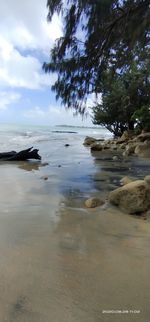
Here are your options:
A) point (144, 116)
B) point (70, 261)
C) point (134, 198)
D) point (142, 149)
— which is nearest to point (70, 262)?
point (70, 261)

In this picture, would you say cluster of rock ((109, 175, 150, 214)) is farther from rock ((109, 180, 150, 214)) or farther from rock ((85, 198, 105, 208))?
rock ((85, 198, 105, 208))

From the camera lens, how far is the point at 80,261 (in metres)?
2.86

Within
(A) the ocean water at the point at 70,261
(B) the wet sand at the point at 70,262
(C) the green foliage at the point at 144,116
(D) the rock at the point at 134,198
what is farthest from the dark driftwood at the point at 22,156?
(C) the green foliage at the point at 144,116

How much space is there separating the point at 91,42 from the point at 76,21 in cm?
62

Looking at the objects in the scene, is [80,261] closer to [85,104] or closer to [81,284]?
[81,284]

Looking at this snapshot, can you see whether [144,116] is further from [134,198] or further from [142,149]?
[134,198]

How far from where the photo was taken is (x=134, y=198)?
4637mm

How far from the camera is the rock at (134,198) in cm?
458

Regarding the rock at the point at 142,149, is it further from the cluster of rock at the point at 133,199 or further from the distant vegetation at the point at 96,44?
the cluster of rock at the point at 133,199

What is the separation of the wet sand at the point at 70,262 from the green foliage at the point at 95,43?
419 centimetres

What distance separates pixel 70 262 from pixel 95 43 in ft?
20.3

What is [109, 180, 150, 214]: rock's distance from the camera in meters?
4.58

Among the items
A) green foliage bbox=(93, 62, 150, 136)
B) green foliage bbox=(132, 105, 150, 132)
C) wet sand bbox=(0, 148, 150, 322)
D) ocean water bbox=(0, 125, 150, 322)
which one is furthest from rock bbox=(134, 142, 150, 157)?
wet sand bbox=(0, 148, 150, 322)

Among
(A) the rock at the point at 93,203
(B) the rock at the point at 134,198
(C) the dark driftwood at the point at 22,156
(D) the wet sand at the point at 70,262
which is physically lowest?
(D) the wet sand at the point at 70,262
